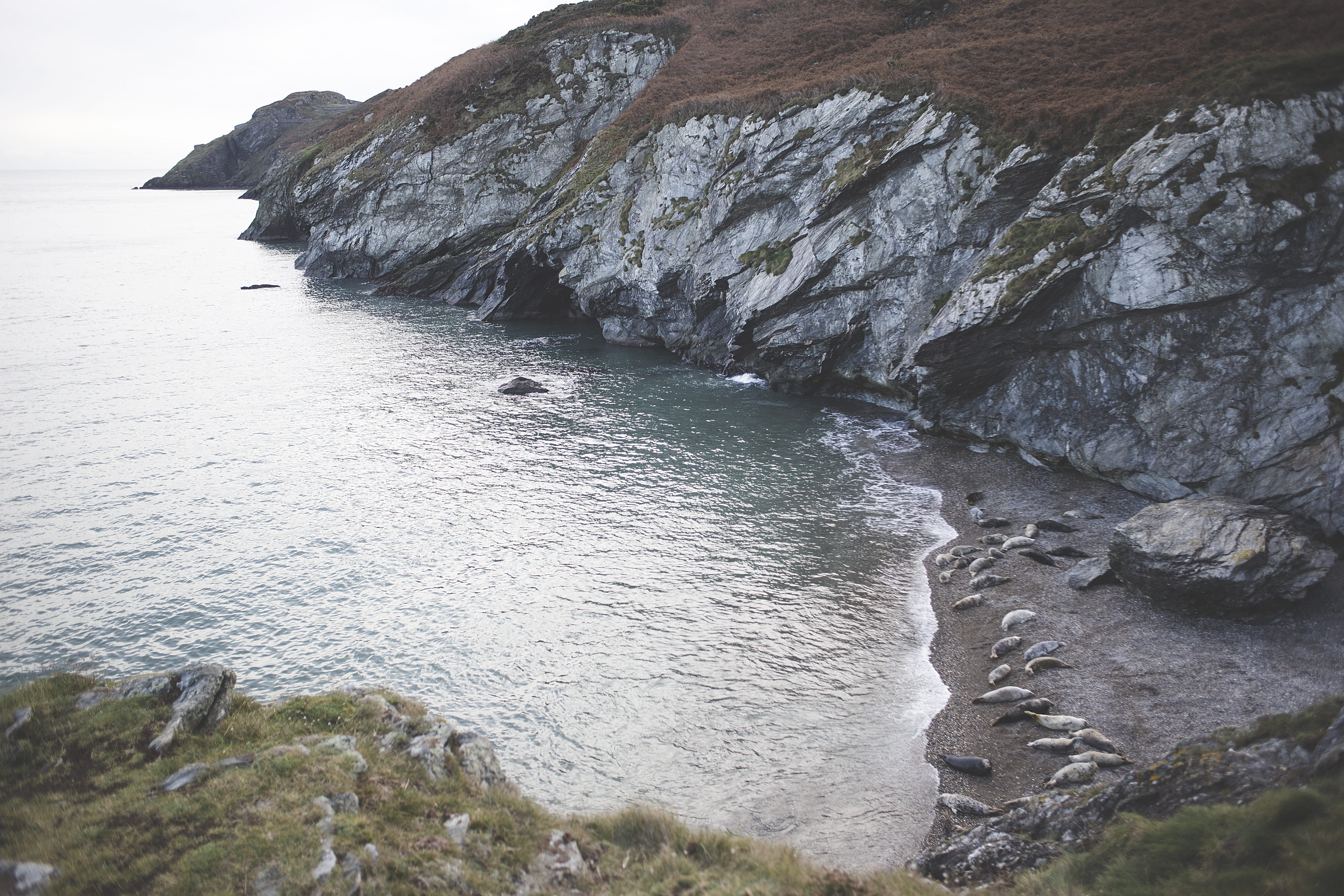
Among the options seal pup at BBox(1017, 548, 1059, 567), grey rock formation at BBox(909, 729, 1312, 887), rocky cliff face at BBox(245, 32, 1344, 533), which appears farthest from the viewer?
rocky cliff face at BBox(245, 32, 1344, 533)

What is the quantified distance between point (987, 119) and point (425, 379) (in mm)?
40492

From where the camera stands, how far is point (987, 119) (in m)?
41.6

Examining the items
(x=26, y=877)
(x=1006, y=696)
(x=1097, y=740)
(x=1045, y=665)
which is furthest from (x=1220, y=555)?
(x=26, y=877)

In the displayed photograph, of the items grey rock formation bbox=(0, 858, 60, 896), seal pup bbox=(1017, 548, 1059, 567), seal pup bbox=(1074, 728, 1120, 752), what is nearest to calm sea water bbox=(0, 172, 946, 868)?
seal pup bbox=(1017, 548, 1059, 567)

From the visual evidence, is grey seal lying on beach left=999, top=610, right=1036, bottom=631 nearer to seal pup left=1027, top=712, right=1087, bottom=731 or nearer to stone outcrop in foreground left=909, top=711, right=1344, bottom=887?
seal pup left=1027, top=712, right=1087, bottom=731

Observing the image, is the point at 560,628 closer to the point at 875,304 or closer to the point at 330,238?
the point at 875,304

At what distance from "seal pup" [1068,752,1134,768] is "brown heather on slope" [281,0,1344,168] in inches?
1092

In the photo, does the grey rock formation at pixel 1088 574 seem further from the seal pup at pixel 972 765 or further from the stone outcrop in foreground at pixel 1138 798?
the stone outcrop in foreground at pixel 1138 798

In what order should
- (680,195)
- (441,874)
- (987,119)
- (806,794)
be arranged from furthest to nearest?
1. (680,195)
2. (987,119)
3. (806,794)
4. (441,874)

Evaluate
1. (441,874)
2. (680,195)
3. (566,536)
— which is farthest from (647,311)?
(441,874)

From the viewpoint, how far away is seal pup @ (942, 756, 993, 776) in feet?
54.8

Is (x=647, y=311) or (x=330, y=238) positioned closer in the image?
(x=647, y=311)

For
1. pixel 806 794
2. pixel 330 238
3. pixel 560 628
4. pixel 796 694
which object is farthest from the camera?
pixel 330 238

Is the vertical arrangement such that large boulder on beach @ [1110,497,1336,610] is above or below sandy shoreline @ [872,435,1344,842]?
above
